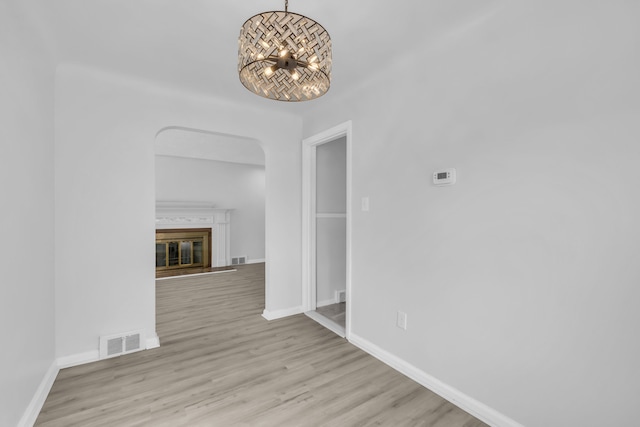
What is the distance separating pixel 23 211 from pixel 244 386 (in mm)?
1730

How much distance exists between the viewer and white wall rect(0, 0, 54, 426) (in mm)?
1414

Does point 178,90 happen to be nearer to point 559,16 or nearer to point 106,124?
point 106,124

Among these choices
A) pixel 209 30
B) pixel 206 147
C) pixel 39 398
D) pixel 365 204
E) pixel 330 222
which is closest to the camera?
pixel 39 398

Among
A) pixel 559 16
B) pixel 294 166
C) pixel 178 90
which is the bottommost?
pixel 294 166

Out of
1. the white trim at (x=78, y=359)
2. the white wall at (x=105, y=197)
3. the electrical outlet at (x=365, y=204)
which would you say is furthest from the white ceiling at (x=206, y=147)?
the white trim at (x=78, y=359)

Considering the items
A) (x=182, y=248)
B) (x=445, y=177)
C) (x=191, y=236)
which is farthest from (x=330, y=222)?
(x=182, y=248)

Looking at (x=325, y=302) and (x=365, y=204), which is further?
(x=325, y=302)

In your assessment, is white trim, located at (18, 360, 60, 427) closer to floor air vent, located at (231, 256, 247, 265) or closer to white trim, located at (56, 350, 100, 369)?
white trim, located at (56, 350, 100, 369)

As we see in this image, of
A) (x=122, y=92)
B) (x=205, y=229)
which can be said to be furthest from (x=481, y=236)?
(x=205, y=229)

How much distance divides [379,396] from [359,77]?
248 cm

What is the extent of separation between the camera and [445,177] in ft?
6.37

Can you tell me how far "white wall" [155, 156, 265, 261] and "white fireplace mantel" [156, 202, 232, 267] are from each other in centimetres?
23

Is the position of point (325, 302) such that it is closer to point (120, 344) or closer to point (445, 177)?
point (120, 344)

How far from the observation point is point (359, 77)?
252 centimetres
